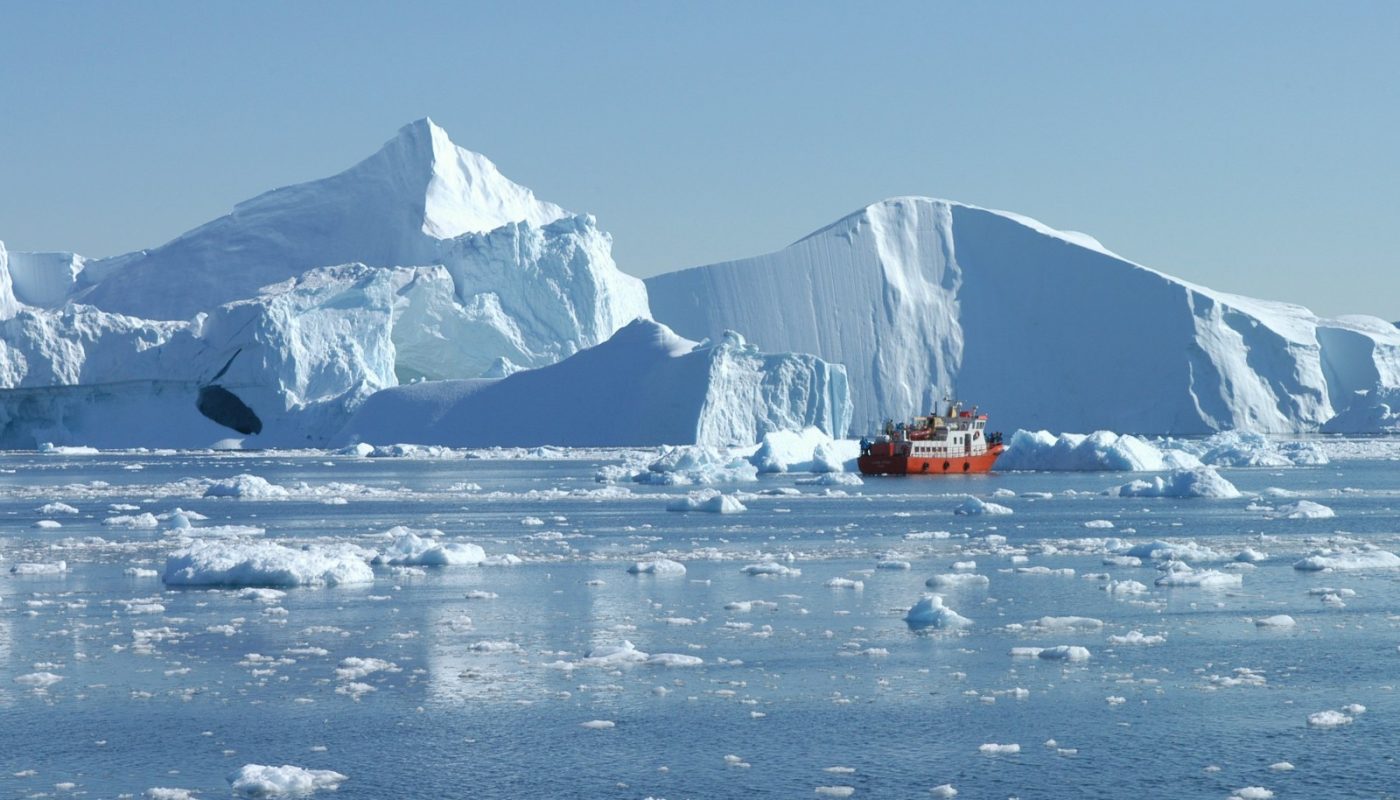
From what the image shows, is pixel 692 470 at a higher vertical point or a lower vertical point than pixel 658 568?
higher

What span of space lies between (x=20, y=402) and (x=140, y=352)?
4461mm

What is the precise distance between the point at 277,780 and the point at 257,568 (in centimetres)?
751

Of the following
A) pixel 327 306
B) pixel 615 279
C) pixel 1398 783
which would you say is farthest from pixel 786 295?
pixel 1398 783

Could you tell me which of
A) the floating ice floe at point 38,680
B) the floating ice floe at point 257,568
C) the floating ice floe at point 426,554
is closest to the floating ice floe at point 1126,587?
the floating ice floe at point 426,554

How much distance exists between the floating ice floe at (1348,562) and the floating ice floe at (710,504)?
34.3ft

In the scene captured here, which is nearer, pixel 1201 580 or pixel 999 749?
pixel 999 749

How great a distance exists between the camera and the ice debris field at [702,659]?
316 inches

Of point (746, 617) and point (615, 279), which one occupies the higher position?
point (615, 279)

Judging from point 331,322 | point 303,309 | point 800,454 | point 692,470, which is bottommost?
point 692,470

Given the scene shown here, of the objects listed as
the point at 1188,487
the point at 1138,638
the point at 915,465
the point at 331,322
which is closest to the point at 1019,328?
the point at 331,322

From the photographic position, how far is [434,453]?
51.8 m

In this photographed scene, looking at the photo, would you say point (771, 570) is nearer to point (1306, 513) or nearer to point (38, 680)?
point (38, 680)

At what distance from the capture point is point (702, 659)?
10.9 metres

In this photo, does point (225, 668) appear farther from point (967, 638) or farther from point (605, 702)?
point (967, 638)
